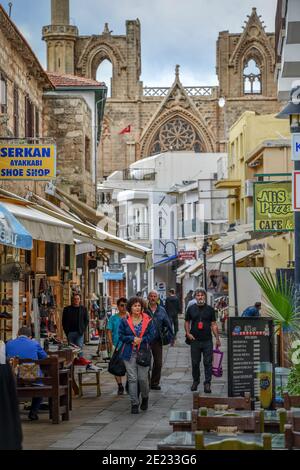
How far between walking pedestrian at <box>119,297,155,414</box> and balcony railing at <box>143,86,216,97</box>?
253ft

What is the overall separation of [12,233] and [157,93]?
80.2 metres

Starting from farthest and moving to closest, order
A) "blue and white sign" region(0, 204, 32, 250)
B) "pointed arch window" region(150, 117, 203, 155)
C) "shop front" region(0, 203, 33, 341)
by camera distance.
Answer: "pointed arch window" region(150, 117, 203, 155) → "shop front" region(0, 203, 33, 341) → "blue and white sign" region(0, 204, 32, 250)

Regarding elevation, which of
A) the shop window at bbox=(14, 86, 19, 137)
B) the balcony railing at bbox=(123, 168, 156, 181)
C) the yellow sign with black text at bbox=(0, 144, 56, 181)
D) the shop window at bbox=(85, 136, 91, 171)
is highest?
the balcony railing at bbox=(123, 168, 156, 181)

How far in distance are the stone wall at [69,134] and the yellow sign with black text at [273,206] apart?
419 inches

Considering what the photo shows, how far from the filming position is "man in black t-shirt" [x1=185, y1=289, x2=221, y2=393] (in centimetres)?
1695

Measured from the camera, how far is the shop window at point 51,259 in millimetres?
24703

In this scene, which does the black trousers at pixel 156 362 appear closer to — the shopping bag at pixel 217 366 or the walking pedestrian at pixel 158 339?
the walking pedestrian at pixel 158 339

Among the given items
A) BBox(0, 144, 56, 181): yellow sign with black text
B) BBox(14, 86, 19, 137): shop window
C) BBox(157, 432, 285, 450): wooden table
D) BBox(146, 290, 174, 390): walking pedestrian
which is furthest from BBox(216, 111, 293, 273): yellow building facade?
BBox(157, 432, 285, 450): wooden table

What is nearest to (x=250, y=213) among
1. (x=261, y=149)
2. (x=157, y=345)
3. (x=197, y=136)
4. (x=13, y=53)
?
(x=261, y=149)

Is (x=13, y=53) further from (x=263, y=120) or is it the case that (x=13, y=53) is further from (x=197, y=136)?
(x=197, y=136)

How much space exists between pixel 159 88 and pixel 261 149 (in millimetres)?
52955

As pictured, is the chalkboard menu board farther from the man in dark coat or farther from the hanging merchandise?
the hanging merchandise

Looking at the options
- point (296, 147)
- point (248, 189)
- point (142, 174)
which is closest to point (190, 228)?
point (142, 174)

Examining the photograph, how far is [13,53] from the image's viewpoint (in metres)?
22.8
